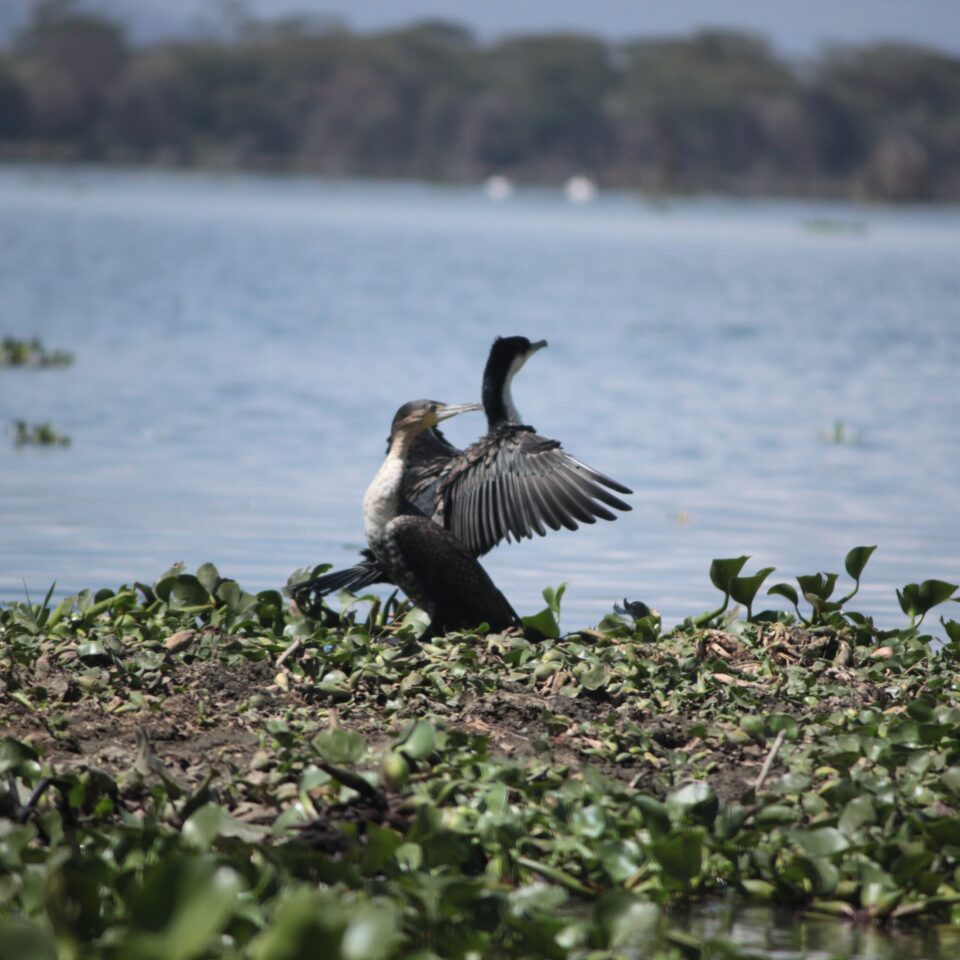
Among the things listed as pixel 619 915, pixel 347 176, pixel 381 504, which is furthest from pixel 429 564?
pixel 347 176

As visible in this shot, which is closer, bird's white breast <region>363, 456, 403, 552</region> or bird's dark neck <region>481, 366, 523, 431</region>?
bird's white breast <region>363, 456, 403, 552</region>

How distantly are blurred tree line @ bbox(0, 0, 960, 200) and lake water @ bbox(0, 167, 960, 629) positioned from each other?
82.5m

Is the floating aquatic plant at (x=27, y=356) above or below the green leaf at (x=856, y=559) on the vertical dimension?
above

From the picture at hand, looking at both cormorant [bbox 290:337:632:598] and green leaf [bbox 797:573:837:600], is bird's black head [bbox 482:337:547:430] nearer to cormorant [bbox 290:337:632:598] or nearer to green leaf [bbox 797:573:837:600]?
cormorant [bbox 290:337:632:598]

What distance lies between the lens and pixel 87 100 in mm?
121750

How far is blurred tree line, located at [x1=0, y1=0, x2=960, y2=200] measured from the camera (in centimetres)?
12031

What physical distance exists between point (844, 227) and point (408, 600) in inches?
2147

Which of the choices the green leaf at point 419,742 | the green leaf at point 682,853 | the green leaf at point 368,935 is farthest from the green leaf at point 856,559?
the green leaf at point 368,935

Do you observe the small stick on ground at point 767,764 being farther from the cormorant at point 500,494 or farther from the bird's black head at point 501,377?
the bird's black head at point 501,377

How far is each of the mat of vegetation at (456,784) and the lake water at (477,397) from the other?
187cm

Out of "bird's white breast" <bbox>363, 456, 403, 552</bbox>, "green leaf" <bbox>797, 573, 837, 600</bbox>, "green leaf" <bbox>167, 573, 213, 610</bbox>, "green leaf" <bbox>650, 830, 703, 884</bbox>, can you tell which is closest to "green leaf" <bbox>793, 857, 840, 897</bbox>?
"green leaf" <bbox>650, 830, 703, 884</bbox>

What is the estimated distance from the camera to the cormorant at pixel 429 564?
640 centimetres

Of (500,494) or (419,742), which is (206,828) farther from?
(500,494)

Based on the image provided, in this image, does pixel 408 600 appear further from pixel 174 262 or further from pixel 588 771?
pixel 174 262
